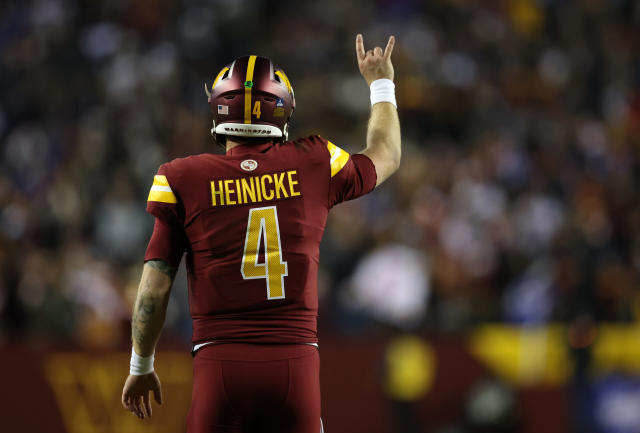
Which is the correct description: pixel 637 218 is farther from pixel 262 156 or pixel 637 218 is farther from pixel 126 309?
pixel 262 156

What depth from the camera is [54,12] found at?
49.1 ft

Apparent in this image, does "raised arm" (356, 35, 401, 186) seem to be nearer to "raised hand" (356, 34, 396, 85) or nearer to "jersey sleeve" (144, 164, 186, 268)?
"raised hand" (356, 34, 396, 85)

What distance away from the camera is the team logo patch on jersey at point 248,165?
13.4 ft

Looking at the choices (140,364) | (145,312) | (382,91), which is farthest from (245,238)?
(382,91)

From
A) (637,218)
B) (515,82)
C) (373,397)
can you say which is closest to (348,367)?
(373,397)

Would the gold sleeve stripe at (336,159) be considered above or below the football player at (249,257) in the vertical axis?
above

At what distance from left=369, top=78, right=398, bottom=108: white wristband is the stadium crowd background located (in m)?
5.62

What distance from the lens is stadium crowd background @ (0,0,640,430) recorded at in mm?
10445

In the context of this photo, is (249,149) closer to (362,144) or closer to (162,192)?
(162,192)

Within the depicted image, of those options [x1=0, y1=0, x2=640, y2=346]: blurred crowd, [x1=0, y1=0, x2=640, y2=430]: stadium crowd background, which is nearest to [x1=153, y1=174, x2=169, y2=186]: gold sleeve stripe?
[x1=0, y1=0, x2=640, y2=430]: stadium crowd background

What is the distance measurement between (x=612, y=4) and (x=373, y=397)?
11.0 metres

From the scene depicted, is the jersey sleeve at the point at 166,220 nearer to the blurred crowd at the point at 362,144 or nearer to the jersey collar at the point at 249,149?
the jersey collar at the point at 249,149

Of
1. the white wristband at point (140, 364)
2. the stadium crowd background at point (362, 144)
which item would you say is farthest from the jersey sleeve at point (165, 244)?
the stadium crowd background at point (362, 144)

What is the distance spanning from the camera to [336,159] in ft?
13.9
